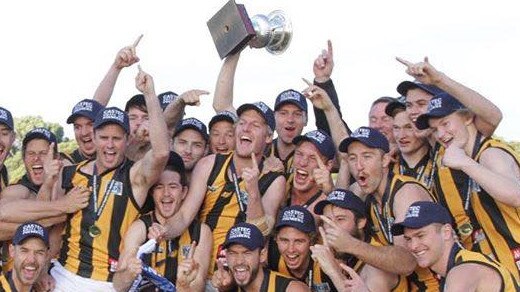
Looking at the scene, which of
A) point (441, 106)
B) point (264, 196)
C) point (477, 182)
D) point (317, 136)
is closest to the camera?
point (477, 182)

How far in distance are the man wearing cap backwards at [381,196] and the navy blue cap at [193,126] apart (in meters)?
1.75

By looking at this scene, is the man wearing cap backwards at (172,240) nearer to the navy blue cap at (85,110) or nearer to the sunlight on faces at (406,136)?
the navy blue cap at (85,110)

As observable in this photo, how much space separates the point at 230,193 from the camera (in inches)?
383

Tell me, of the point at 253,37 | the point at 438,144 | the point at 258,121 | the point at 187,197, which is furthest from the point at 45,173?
the point at 438,144

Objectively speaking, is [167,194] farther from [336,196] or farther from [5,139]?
[5,139]

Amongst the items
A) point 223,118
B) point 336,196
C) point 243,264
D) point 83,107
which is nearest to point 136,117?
point 83,107

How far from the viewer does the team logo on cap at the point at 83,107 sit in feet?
33.7

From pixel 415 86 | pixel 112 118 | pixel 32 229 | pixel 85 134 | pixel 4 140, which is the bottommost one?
pixel 415 86

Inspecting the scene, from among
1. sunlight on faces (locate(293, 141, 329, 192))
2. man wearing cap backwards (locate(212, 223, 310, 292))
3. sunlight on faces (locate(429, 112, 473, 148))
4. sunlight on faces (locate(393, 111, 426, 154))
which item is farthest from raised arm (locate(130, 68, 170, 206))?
sunlight on faces (locate(429, 112, 473, 148))

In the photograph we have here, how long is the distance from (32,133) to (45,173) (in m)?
0.99

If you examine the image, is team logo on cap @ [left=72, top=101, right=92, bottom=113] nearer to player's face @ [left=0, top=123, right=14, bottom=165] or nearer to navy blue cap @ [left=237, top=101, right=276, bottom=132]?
player's face @ [left=0, top=123, right=14, bottom=165]

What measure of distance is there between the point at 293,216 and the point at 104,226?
1744mm

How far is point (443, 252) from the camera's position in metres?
7.73

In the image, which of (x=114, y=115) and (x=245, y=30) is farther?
(x=245, y=30)
